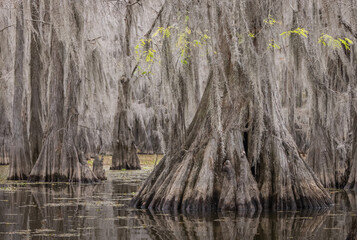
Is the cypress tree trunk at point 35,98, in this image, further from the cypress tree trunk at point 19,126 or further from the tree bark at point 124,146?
the tree bark at point 124,146

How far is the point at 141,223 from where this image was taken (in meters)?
7.75

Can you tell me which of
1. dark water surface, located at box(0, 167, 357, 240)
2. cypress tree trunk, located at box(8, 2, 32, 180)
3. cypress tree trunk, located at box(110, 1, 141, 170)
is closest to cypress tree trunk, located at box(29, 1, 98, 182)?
cypress tree trunk, located at box(8, 2, 32, 180)

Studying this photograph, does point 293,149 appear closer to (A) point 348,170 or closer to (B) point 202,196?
(B) point 202,196

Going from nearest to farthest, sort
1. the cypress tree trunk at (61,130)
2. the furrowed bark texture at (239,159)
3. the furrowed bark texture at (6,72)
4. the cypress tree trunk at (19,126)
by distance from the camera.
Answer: the furrowed bark texture at (239,159), the cypress tree trunk at (61,130), the cypress tree trunk at (19,126), the furrowed bark texture at (6,72)

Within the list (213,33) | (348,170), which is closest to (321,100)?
(348,170)

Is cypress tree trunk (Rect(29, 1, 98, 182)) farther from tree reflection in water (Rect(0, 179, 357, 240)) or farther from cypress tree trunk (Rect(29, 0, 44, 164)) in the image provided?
tree reflection in water (Rect(0, 179, 357, 240))

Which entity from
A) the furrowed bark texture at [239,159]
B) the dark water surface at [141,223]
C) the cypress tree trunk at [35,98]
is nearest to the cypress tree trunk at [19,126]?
the cypress tree trunk at [35,98]

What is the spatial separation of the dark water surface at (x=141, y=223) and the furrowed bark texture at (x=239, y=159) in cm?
46

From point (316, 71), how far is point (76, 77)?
7.18 metres

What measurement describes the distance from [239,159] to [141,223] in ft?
7.21

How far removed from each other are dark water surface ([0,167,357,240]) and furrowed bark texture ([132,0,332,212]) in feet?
1.50

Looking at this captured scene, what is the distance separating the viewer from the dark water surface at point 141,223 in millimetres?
6802

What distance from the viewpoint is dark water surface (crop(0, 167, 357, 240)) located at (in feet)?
22.3

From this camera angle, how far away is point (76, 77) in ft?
51.4
